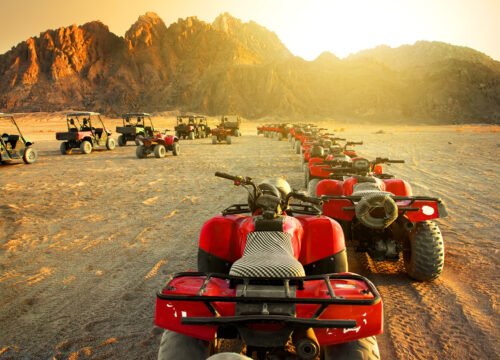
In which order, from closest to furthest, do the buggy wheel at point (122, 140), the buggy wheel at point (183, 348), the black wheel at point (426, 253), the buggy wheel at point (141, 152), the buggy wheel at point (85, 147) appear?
the buggy wheel at point (183, 348), the black wheel at point (426, 253), the buggy wheel at point (141, 152), the buggy wheel at point (85, 147), the buggy wheel at point (122, 140)

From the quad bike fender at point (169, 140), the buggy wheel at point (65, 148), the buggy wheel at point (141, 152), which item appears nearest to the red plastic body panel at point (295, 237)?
the buggy wheel at point (141, 152)

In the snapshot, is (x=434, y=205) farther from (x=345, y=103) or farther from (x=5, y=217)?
(x=345, y=103)

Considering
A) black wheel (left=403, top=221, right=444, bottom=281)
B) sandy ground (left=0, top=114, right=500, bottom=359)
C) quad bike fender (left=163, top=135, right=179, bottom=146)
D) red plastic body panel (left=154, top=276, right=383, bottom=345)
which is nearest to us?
red plastic body panel (left=154, top=276, right=383, bottom=345)

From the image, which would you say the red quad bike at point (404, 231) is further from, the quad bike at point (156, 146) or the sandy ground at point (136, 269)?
the quad bike at point (156, 146)

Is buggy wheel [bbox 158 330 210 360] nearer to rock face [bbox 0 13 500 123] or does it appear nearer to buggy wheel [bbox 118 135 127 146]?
buggy wheel [bbox 118 135 127 146]

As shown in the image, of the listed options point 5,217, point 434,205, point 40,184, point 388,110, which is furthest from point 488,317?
point 388,110

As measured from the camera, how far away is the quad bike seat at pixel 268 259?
6.36 feet

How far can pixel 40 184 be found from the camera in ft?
32.5

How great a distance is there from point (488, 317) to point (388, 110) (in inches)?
2854

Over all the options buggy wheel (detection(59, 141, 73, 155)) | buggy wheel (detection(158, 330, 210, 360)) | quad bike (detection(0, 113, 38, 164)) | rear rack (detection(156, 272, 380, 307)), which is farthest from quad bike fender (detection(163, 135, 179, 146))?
buggy wheel (detection(158, 330, 210, 360))

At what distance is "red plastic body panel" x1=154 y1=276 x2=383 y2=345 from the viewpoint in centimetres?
172

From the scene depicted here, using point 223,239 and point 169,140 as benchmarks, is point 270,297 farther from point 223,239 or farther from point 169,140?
point 169,140

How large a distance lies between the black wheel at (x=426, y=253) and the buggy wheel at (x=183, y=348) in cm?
268

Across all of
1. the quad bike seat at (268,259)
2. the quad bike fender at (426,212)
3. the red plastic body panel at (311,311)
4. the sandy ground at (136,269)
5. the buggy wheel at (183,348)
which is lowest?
the sandy ground at (136,269)
